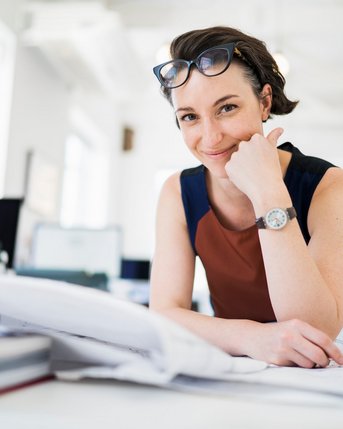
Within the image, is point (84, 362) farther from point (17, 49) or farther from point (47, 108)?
point (47, 108)

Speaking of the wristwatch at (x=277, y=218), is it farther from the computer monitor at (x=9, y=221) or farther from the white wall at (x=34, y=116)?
the white wall at (x=34, y=116)

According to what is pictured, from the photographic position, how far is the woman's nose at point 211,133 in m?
0.96

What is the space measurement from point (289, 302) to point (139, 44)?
15.4 ft

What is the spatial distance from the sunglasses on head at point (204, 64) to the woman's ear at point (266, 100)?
133 mm

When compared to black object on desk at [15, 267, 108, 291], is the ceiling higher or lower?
higher

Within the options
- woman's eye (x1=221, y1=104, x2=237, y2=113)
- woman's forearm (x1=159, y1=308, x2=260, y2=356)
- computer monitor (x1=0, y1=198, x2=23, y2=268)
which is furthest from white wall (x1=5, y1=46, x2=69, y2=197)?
woman's forearm (x1=159, y1=308, x2=260, y2=356)

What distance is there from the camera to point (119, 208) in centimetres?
717

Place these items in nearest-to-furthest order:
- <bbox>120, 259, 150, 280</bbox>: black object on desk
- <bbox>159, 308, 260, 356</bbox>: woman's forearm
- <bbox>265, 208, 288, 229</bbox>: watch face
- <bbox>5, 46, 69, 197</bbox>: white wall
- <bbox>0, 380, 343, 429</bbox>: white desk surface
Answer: <bbox>0, 380, 343, 429</bbox>: white desk surface
<bbox>159, 308, 260, 356</bbox>: woman's forearm
<bbox>265, 208, 288, 229</bbox>: watch face
<bbox>120, 259, 150, 280</bbox>: black object on desk
<bbox>5, 46, 69, 197</bbox>: white wall

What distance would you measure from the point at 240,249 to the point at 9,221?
1.61m

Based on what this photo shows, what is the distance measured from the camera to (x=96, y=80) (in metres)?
5.10

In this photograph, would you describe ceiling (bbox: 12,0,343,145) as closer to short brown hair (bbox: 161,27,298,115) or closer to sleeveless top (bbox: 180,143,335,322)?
short brown hair (bbox: 161,27,298,115)

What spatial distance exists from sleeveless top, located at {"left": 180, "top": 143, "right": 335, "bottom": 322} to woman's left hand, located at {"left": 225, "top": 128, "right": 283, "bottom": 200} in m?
0.10

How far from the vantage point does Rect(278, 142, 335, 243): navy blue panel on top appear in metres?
0.98

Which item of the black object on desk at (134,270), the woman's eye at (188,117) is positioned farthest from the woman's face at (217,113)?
the black object on desk at (134,270)
